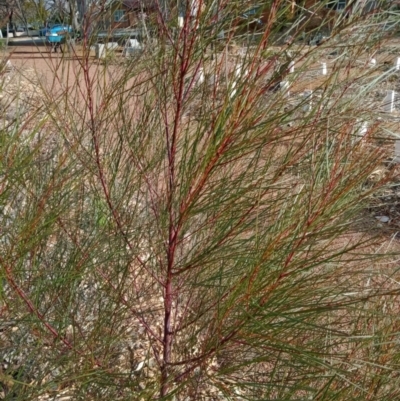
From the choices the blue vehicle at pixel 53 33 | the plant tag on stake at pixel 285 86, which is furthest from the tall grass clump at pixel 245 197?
the blue vehicle at pixel 53 33

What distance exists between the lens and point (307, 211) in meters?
0.79

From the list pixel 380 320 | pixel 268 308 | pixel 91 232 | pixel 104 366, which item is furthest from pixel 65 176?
pixel 380 320

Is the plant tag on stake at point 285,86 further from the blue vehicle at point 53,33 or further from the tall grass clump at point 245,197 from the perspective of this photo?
the blue vehicle at point 53,33

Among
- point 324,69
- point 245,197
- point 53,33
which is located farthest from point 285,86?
point 53,33

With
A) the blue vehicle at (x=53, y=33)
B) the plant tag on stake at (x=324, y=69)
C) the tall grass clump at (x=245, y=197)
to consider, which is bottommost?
the tall grass clump at (x=245, y=197)

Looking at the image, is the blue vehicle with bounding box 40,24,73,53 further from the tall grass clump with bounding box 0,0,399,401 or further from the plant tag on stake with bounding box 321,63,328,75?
the plant tag on stake with bounding box 321,63,328,75

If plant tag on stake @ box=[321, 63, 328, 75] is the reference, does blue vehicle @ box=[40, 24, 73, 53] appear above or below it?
above

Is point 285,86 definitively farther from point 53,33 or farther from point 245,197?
point 53,33

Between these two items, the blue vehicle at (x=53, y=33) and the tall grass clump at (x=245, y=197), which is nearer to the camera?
the tall grass clump at (x=245, y=197)

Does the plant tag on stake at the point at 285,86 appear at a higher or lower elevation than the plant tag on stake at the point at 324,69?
lower

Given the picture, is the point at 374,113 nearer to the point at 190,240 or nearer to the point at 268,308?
the point at 268,308

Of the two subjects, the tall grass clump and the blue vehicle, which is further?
the blue vehicle

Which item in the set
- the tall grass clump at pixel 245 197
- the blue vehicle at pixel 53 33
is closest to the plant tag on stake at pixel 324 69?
the tall grass clump at pixel 245 197

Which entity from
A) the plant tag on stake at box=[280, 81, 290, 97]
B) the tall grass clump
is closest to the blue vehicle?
the tall grass clump
